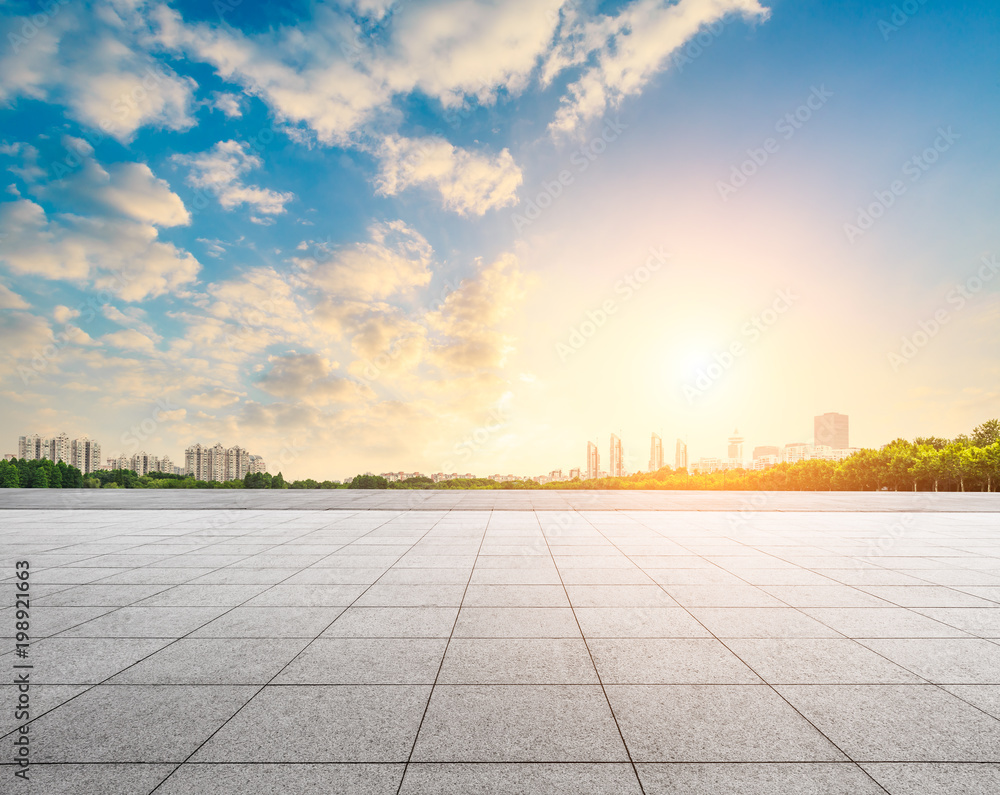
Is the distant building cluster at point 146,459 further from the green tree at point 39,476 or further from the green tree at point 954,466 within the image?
the green tree at point 954,466

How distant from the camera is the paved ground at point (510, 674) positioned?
3080 millimetres

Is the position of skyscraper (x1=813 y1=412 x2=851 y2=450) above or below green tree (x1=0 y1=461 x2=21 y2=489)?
above

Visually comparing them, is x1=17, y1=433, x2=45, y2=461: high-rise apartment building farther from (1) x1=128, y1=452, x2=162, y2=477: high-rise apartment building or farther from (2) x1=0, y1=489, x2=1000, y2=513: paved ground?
(2) x1=0, y1=489, x2=1000, y2=513: paved ground

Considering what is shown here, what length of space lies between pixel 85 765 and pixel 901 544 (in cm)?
1383

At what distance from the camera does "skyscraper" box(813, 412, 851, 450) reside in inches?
4227

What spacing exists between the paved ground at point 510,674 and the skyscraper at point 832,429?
117 m

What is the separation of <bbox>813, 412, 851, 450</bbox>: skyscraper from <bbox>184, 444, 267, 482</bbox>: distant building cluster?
111 m

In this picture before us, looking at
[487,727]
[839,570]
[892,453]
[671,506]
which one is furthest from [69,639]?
[892,453]

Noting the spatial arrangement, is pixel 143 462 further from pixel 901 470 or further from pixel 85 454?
pixel 901 470

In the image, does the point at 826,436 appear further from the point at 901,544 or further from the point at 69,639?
the point at 69,639

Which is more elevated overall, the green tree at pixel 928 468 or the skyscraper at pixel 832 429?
the skyscraper at pixel 832 429

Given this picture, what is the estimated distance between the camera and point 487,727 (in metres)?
3.49

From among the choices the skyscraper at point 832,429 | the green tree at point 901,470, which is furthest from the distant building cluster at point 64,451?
the skyscraper at point 832,429

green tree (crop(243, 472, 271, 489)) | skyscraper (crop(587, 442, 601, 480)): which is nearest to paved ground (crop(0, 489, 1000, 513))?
green tree (crop(243, 472, 271, 489))
